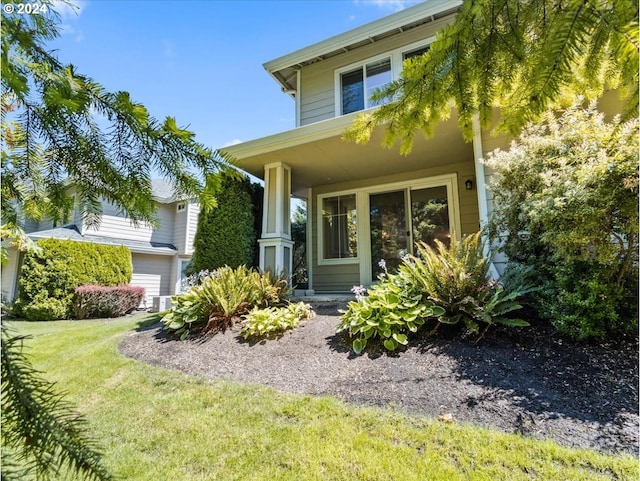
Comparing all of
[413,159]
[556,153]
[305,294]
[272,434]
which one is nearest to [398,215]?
[413,159]

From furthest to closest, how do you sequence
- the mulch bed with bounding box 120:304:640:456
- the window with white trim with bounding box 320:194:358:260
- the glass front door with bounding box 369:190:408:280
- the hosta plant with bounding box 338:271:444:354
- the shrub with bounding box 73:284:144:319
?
the shrub with bounding box 73:284:144:319, the window with white trim with bounding box 320:194:358:260, the glass front door with bounding box 369:190:408:280, the hosta plant with bounding box 338:271:444:354, the mulch bed with bounding box 120:304:640:456

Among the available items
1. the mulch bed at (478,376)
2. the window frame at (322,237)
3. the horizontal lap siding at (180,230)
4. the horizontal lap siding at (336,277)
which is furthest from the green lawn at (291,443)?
the horizontal lap siding at (180,230)

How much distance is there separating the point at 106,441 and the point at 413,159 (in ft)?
20.2

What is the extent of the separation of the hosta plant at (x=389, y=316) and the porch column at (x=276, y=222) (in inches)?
103

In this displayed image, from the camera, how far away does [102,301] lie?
9.05 metres

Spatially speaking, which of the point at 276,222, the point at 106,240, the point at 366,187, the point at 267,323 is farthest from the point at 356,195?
the point at 106,240

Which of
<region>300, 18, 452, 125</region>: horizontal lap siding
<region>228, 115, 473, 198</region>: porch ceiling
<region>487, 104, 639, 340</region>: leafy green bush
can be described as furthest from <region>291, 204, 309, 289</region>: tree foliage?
<region>487, 104, 639, 340</region>: leafy green bush

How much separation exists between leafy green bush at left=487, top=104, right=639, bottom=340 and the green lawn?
1500 millimetres

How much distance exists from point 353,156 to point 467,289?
3.64 metres

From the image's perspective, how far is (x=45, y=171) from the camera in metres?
1.20

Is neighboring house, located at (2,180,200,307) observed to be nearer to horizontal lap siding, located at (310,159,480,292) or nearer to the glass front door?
horizontal lap siding, located at (310,159,480,292)

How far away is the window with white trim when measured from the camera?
7.65m

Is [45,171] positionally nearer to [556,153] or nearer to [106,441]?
[106,441]

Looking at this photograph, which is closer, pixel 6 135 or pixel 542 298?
pixel 6 135
